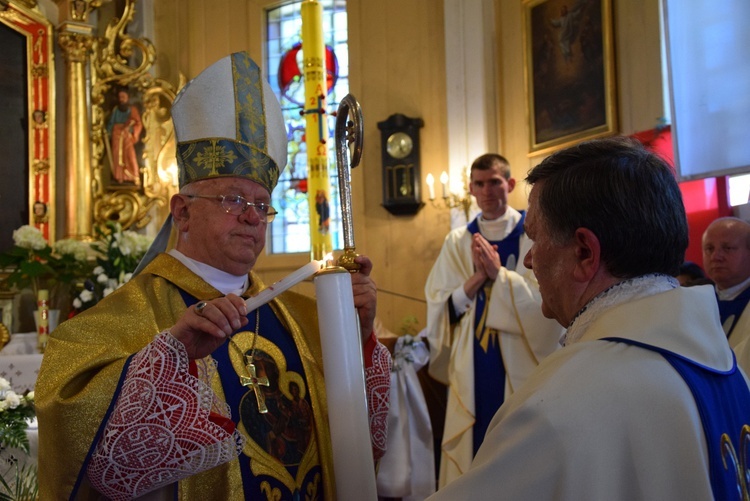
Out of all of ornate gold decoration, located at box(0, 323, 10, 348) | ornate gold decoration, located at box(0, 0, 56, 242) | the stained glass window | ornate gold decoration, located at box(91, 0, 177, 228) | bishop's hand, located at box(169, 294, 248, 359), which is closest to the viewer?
bishop's hand, located at box(169, 294, 248, 359)

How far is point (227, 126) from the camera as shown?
2533 mm

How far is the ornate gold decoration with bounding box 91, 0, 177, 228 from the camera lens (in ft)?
22.9

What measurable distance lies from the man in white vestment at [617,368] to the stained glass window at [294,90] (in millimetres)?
6584

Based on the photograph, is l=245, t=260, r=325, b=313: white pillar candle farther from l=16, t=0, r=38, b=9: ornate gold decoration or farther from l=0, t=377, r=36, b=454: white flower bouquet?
l=16, t=0, r=38, b=9: ornate gold decoration

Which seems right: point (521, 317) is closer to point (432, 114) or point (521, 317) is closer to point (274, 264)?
point (432, 114)

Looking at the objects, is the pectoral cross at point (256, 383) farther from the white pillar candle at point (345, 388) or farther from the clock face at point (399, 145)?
the clock face at point (399, 145)

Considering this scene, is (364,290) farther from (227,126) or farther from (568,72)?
(568,72)

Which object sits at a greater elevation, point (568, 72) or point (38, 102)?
point (568, 72)

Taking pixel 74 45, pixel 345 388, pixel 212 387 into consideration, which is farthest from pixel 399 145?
pixel 345 388

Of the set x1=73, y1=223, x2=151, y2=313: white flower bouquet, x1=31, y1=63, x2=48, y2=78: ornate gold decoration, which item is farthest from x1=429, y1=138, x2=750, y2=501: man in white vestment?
x1=31, y1=63, x2=48, y2=78: ornate gold decoration

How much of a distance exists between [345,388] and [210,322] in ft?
1.19

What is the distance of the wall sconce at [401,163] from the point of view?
7441 mm

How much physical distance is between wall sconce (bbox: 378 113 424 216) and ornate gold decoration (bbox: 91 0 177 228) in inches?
78.0

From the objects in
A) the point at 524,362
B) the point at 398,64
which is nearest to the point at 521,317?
the point at 524,362
